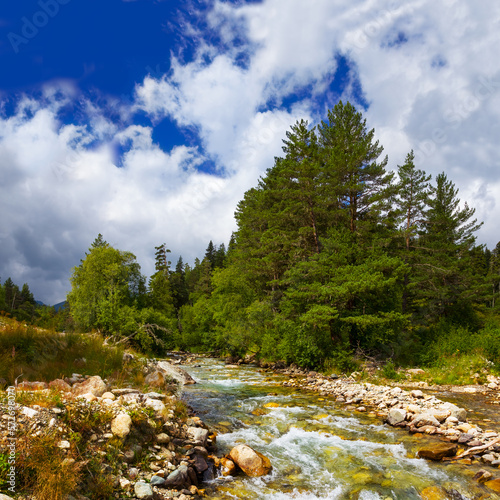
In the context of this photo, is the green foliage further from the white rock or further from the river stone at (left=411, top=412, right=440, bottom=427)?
the white rock

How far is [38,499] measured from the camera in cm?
333

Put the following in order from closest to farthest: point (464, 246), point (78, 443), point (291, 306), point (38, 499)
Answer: point (38, 499) → point (78, 443) → point (291, 306) → point (464, 246)

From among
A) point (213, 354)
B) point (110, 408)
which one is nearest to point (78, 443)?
point (110, 408)

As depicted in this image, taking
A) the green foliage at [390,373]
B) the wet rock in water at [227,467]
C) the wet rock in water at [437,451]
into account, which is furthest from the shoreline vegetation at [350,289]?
the wet rock in water at [437,451]

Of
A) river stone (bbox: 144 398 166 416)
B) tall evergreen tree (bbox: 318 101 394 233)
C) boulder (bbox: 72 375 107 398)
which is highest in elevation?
tall evergreen tree (bbox: 318 101 394 233)

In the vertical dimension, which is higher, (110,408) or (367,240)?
(367,240)

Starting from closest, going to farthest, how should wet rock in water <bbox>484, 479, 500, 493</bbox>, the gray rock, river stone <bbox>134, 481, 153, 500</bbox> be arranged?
river stone <bbox>134, 481, 153, 500</bbox> → the gray rock → wet rock in water <bbox>484, 479, 500, 493</bbox>

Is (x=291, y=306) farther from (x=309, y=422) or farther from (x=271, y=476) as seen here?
(x=271, y=476)

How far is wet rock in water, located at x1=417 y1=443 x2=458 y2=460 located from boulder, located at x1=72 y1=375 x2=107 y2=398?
703 cm

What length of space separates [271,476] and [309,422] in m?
3.46

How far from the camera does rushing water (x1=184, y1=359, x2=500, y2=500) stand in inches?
207

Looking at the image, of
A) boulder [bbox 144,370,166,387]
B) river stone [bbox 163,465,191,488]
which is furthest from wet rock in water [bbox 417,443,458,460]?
boulder [bbox 144,370,166,387]

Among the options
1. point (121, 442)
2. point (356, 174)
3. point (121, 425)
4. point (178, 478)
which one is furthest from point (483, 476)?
point (356, 174)

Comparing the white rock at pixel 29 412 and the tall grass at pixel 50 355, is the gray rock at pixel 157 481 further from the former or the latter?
the tall grass at pixel 50 355
